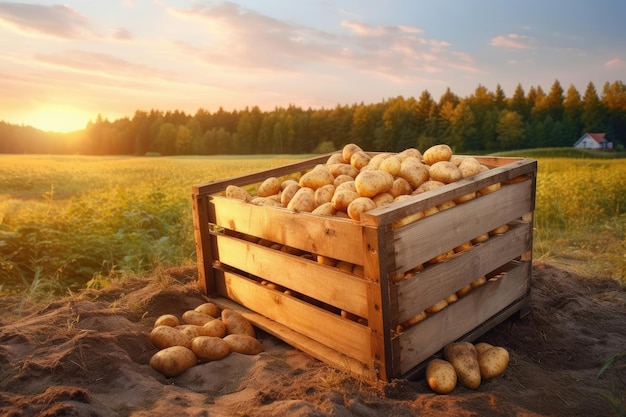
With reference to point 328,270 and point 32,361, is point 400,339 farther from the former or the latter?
point 32,361

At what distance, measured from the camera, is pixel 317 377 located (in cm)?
277

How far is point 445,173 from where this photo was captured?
10.3 ft

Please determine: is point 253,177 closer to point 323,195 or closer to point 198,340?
point 323,195

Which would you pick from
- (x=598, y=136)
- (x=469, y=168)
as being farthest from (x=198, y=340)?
(x=598, y=136)

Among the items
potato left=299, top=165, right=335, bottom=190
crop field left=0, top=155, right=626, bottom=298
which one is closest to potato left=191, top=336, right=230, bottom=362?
potato left=299, top=165, right=335, bottom=190

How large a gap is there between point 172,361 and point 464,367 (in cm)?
177

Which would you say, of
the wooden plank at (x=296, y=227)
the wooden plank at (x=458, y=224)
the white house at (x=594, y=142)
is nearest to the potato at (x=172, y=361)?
the wooden plank at (x=296, y=227)

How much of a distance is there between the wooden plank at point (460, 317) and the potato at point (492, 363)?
24cm

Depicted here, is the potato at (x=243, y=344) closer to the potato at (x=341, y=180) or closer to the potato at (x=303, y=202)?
the potato at (x=303, y=202)

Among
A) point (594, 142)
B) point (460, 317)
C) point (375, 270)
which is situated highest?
point (375, 270)

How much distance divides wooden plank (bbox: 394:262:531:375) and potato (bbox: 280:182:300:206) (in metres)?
1.30

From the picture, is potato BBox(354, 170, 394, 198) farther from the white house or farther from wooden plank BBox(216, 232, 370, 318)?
the white house

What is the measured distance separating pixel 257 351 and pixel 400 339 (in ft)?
3.57

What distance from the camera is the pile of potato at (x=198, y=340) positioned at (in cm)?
301
